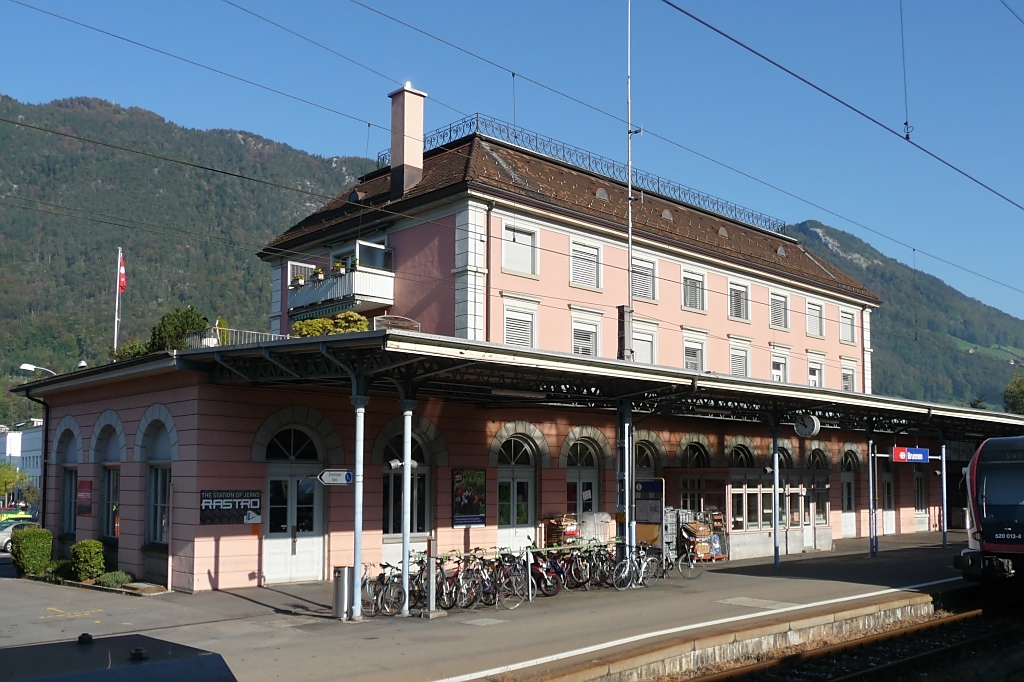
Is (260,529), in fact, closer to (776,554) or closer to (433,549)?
(433,549)

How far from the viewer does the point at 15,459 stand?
3979 inches

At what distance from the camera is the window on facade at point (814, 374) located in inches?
1578

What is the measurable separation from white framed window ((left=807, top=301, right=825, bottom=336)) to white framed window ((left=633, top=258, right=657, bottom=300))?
10.2 metres

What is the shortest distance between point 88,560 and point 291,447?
16.1 ft

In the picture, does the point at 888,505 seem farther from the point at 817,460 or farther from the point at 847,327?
the point at 847,327

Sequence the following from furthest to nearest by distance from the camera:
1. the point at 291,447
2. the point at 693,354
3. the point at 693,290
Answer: the point at 693,290 < the point at 693,354 < the point at 291,447

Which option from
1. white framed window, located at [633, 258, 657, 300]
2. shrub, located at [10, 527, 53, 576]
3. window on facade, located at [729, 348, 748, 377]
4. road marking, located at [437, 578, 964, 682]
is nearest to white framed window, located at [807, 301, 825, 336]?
window on facade, located at [729, 348, 748, 377]

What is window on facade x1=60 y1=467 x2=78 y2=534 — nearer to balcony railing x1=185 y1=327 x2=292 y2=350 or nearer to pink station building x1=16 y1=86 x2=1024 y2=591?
Result: pink station building x1=16 y1=86 x2=1024 y2=591

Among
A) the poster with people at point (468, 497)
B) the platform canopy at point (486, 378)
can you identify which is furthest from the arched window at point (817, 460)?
the poster with people at point (468, 497)

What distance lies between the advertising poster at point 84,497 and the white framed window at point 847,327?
101 ft

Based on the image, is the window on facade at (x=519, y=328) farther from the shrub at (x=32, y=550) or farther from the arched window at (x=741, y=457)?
the shrub at (x=32, y=550)

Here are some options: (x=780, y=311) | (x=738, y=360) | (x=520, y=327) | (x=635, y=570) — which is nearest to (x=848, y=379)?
(x=780, y=311)

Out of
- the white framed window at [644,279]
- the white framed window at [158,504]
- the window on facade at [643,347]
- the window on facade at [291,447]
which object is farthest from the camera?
the white framed window at [644,279]

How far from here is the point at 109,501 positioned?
72.9 feet
